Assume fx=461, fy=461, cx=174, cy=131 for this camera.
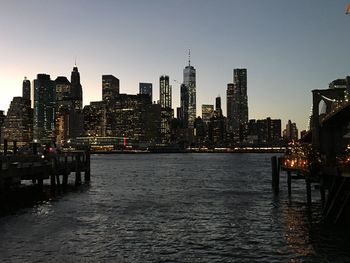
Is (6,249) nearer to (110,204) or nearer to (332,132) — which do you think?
(110,204)

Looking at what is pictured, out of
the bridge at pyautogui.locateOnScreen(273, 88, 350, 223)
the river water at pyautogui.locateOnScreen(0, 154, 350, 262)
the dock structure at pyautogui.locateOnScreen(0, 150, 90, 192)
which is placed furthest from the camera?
the dock structure at pyautogui.locateOnScreen(0, 150, 90, 192)

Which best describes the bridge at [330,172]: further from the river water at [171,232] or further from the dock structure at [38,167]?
the dock structure at [38,167]

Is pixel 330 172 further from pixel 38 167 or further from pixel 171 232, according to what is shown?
pixel 38 167

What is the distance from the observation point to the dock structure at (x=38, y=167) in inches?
1579

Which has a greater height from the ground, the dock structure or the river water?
the dock structure

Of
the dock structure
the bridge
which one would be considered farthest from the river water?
the dock structure

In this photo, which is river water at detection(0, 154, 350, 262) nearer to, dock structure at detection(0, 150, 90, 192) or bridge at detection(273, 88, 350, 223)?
bridge at detection(273, 88, 350, 223)

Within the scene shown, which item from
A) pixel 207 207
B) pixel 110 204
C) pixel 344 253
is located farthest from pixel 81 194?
pixel 344 253

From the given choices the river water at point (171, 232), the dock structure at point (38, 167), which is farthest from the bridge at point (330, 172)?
the dock structure at point (38, 167)

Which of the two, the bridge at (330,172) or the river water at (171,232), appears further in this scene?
the bridge at (330,172)

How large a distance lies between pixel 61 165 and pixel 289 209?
92.5 ft

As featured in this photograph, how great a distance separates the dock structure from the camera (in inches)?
1579

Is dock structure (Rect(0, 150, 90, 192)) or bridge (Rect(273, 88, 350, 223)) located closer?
bridge (Rect(273, 88, 350, 223))

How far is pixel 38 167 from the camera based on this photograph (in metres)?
47.6
